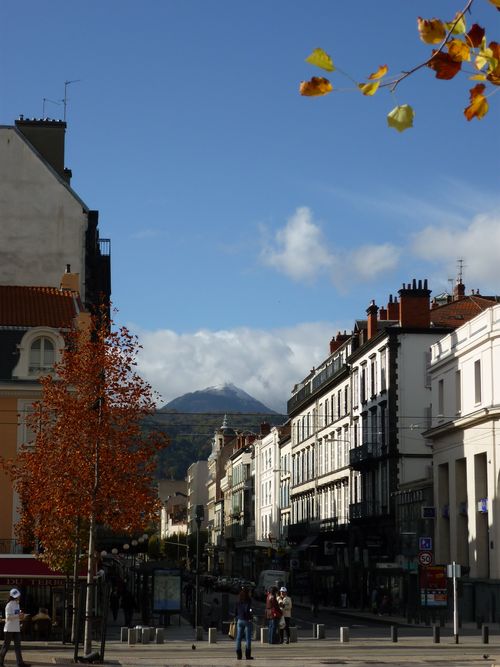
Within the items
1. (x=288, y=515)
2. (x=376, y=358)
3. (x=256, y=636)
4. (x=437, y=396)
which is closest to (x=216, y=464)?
(x=288, y=515)

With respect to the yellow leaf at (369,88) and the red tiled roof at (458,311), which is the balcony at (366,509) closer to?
the red tiled roof at (458,311)

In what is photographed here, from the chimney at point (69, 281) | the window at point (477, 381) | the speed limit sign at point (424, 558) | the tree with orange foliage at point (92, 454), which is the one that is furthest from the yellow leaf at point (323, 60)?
the chimney at point (69, 281)

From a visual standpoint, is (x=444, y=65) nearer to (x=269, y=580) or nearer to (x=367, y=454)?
(x=367, y=454)

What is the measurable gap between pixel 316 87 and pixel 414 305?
204ft

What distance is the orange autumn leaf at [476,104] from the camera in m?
6.65

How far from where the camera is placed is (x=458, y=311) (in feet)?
234

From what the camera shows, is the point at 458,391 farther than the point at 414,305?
No

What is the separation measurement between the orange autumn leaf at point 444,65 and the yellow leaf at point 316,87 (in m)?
0.57

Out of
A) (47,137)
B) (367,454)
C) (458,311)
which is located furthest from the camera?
(367,454)

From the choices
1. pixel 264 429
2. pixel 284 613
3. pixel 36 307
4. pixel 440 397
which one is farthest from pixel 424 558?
pixel 264 429

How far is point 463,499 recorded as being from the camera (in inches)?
2148

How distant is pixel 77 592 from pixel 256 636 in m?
9.79

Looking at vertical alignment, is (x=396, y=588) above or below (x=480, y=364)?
below

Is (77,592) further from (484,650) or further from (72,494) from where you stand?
(484,650)
